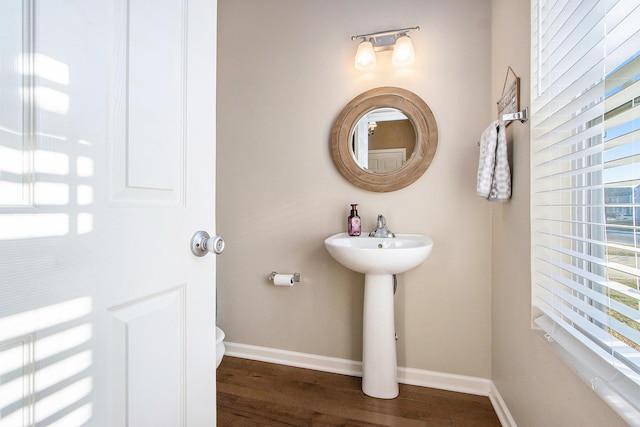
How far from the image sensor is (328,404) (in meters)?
1.68

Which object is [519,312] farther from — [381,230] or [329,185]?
[329,185]

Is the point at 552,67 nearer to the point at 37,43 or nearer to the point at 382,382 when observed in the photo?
the point at 37,43

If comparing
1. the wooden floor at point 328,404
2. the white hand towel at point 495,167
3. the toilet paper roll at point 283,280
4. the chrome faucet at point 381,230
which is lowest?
the wooden floor at point 328,404

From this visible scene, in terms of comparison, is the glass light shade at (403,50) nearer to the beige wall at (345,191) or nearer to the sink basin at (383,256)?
the beige wall at (345,191)

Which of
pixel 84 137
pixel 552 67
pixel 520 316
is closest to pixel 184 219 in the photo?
pixel 84 137

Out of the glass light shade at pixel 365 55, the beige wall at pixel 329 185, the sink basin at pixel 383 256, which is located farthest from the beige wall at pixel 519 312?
the glass light shade at pixel 365 55

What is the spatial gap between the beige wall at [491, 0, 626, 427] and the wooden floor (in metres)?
0.26

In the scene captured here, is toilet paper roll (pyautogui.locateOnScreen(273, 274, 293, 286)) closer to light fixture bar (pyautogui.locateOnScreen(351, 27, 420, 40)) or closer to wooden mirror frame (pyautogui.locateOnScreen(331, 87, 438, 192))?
wooden mirror frame (pyautogui.locateOnScreen(331, 87, 438, 192))

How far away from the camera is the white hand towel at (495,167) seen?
4.68 ft

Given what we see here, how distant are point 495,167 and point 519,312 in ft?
2.16

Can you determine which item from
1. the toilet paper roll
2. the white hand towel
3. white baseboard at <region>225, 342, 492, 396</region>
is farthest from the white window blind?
the toilet paper roll

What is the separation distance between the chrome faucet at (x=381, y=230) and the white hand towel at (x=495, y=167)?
56 centimetres

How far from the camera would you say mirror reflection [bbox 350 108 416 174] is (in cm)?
194

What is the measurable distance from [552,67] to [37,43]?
138 cm
